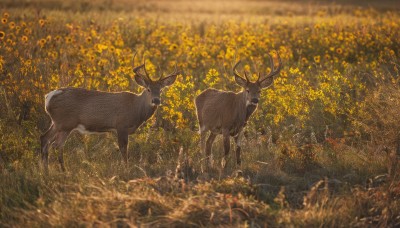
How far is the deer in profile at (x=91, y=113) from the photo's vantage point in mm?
8992

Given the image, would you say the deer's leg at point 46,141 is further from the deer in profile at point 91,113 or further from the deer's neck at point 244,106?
the deer's neck at point 244,106

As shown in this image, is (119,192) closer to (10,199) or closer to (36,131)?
(10,199)

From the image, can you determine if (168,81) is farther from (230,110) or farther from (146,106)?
(230,110)

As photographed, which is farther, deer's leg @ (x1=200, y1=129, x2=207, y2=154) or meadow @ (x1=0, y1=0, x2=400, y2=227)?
deer's leg @ (x1=200, y1=129, x2=207, y2=154)

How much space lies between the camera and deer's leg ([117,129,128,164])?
8948 mm

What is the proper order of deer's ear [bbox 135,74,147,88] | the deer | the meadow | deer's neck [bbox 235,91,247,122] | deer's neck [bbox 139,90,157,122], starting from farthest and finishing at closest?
1. deer's neck [bbox 139,90,157,122]
2. deer's ear [bbox 135,74,147,88]
3. deer's neck [bbox 235,91,247,122]
4. the deer
5. the meadow

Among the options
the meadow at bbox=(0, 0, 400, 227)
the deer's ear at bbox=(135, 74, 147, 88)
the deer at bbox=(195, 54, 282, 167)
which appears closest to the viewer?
the meadow at bbox=(0, 0, 400, 227)

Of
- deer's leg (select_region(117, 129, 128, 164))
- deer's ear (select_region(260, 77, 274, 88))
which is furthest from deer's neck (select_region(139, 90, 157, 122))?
deer's ear (select_region(260, 77, 274, 88))

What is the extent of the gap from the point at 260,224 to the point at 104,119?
12.0 feet

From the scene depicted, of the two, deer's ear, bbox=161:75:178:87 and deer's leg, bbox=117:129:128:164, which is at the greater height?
deer's ear, bbox=161:75:178:87

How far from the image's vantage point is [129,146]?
9742mm

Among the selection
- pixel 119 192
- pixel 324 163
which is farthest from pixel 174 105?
pixel 119 192

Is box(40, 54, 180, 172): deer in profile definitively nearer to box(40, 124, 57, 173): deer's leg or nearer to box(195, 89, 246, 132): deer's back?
box(40, 124, 57, 173): deer's leg

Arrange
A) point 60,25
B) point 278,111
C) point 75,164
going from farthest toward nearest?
point 60,25 < point 278,111 < point 75,164
